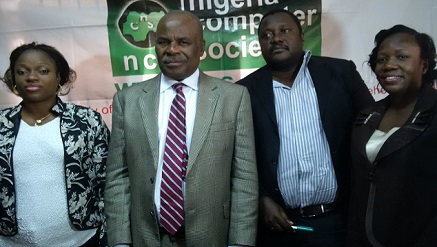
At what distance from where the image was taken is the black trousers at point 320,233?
2051mm

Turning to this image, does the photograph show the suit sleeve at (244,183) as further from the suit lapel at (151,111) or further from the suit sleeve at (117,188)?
the suit sleeve at (117,188)

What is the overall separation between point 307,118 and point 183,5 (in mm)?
1293

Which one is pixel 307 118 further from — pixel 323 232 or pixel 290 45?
pixel 323 232

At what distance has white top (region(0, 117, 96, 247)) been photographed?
1.91 meters

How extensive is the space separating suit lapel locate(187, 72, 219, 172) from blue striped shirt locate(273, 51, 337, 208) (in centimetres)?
40

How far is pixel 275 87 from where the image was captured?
219 centimetres

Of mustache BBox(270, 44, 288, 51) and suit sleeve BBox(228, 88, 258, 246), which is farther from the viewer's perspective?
mustache BBox(270, 44, 288, 51)

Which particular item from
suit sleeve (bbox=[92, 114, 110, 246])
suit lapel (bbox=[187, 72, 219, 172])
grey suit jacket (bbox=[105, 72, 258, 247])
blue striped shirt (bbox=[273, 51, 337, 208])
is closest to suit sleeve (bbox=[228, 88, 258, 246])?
grey suit jacket (bbox=[105, 72, 258, 247])

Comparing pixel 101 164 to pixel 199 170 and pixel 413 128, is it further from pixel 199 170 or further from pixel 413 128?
pixel 413 128

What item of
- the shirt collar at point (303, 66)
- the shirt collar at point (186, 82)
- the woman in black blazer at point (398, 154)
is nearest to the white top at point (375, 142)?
the woman in black blazer at point (398, 154)

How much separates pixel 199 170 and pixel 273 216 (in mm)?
479

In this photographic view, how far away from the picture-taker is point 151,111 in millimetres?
1846

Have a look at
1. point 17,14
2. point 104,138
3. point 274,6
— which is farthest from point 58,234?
point 274,6

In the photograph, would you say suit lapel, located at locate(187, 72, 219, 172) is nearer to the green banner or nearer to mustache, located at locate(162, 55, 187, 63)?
mustache, located at locate(162, 55, 187, 63)
